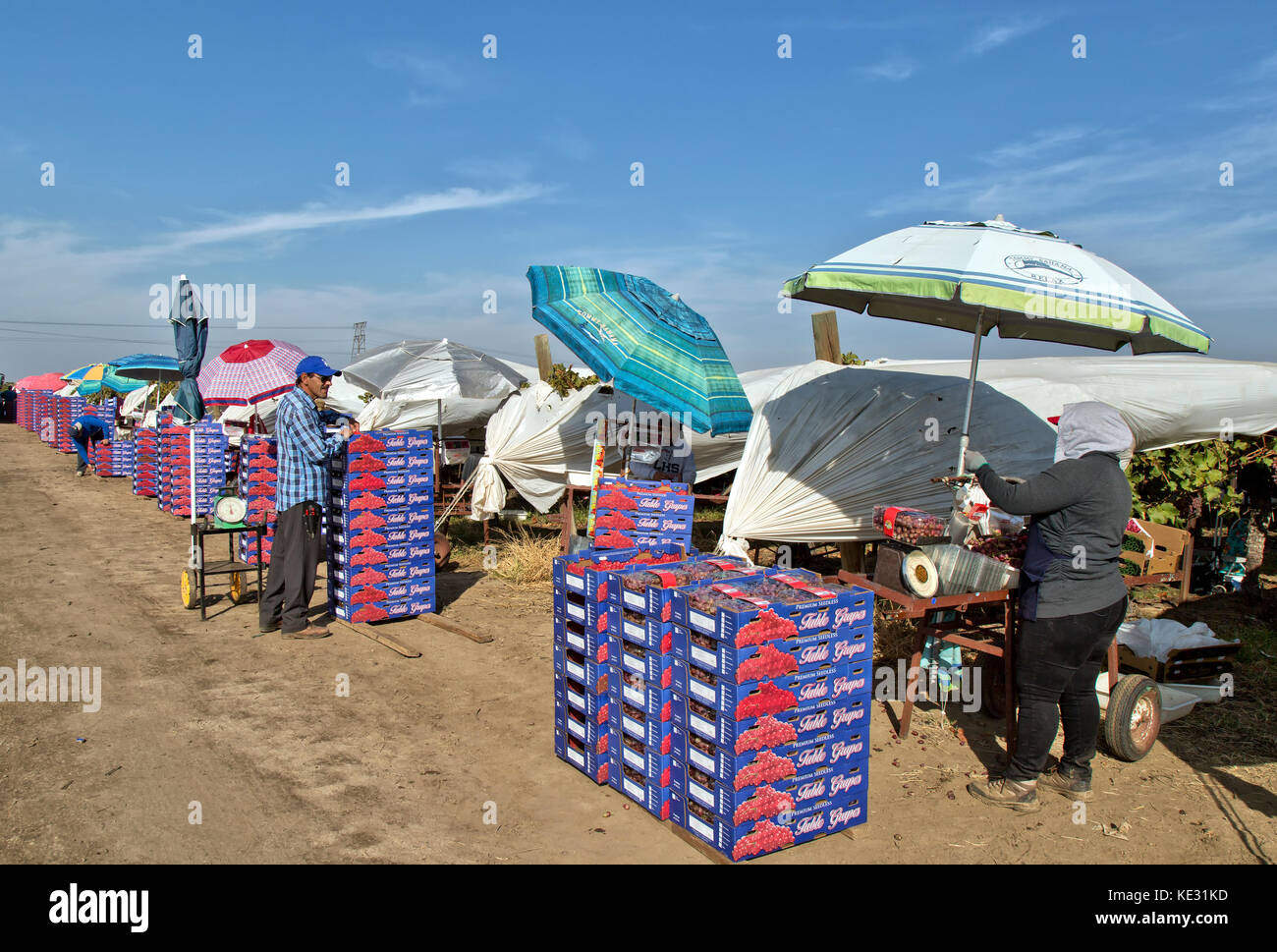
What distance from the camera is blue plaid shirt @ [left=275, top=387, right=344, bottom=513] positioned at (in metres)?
7.07

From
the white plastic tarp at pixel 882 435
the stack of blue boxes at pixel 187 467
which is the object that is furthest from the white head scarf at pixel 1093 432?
the stack of blue boxes at pixel 187 467

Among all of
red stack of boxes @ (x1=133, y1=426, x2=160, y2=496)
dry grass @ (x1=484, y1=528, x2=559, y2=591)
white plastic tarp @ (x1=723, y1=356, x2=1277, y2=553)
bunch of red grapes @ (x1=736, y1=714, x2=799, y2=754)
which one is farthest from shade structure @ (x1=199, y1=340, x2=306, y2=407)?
red stack of boxes @ (x1=133, y1=426, x2=160, y2=496)

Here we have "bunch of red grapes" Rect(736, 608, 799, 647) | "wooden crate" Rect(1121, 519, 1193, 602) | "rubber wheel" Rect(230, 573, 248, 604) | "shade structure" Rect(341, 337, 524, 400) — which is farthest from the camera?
"shade structure" Rect(341, 337, 524, 400)

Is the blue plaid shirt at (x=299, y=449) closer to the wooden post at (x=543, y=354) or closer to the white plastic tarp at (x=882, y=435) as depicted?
the white plastic tarp at (x=882, y=435)

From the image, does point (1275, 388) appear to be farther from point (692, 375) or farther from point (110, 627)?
point (110, 627)

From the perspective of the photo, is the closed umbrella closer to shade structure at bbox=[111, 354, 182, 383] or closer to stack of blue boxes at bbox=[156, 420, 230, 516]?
stack of blue boxes at bbox=[156, 420, 230, 516]

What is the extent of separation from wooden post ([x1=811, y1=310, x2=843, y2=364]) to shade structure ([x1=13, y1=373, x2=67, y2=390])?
47.6 metres

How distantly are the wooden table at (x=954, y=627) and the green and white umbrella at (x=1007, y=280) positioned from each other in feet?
3.12

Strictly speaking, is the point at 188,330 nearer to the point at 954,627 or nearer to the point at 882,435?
the point at 882,435

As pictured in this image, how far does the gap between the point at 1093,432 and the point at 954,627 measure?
1.72 meters

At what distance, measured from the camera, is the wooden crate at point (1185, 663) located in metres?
5.95

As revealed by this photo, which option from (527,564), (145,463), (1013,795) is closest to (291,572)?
(527,564)
